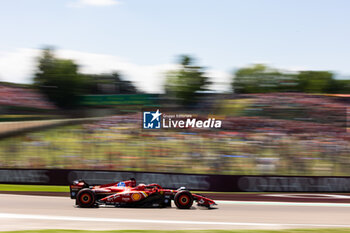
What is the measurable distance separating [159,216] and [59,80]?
85.7ft

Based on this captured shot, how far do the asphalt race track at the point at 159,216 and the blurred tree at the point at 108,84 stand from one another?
22.8 meters

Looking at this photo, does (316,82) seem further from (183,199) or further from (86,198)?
(86,198)

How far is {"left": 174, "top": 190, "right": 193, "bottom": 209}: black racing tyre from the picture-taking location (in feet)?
32.3

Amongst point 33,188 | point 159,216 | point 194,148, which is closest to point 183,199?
point 159,216

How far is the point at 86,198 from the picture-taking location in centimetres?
983

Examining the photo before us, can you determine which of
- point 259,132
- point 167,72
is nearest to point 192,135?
point 259,132

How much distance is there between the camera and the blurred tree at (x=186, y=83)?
101 ft

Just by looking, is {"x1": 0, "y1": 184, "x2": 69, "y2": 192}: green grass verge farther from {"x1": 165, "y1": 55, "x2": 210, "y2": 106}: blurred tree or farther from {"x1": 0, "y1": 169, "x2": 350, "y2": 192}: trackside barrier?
{"x1": 165, "y1": 55, "x2": 210, "y2": 106}: blurred tree

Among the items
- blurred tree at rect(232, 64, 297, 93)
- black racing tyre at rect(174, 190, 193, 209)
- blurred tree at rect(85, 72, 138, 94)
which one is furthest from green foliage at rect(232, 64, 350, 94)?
black racing tyre at rect(174, 190, 193, 209)

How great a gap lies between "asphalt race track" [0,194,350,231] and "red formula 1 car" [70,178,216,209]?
0.17 m

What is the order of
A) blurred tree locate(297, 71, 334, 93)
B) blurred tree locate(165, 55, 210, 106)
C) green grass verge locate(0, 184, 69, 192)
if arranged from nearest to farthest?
1. green grass verge locate(0, 184, 69, 192)
2. blurred tree locate(165, 55, 210, 106)
3. blurred tree locate(297, 71, 334, 93)

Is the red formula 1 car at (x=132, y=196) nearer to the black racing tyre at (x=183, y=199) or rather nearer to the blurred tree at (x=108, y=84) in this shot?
the black racing tyre at (x=183, y=199)

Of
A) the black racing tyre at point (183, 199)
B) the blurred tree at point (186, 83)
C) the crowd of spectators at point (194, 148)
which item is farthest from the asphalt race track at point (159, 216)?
the blurred tree at point (186, 83)

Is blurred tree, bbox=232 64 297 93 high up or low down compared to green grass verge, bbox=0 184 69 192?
up
